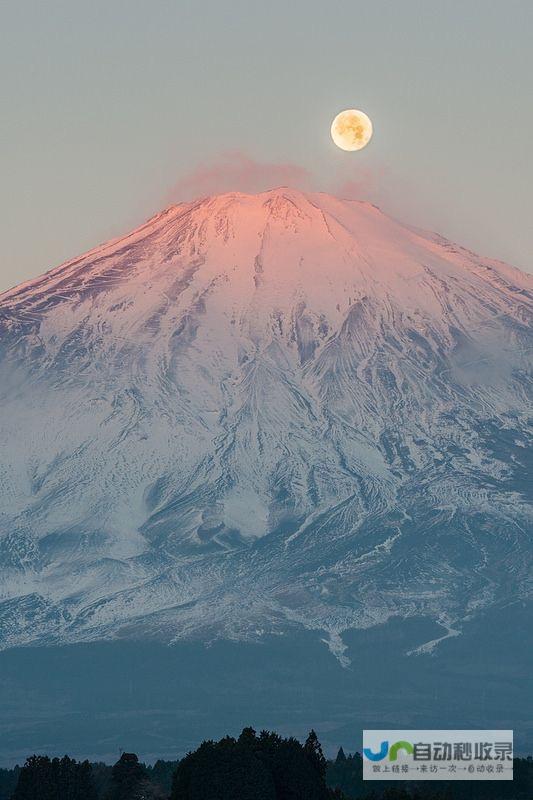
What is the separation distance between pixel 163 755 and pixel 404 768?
131 m

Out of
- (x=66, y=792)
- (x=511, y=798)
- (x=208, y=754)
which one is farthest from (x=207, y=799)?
(x=511, y=798)

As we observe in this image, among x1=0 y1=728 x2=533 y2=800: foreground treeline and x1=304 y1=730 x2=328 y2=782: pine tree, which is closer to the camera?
x1=0 y1=728 x2=533 y2=800: foreground treeline

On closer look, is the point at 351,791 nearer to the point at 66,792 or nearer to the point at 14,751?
the point at 66,792

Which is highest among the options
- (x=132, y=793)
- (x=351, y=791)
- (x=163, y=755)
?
(x=132, y=793)

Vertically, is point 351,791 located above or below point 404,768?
below

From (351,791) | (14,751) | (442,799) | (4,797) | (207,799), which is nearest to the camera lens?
(207,799)

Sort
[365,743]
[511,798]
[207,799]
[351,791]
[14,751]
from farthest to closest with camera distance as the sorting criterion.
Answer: [14,751] → [351,791] → [511,798] → [365,743] → [207,799]

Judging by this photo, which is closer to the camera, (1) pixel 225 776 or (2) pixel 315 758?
(1) pixel 225 776

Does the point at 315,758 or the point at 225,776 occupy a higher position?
the point at 225,776

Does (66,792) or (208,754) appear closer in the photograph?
(208,754)

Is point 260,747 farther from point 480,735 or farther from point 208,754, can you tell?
point 480,735

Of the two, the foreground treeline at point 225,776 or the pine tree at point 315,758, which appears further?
the pine tree at point 315,758

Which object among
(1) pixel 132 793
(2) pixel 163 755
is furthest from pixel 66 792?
(2) pixel 163 755

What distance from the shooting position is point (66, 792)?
67.1 meters
